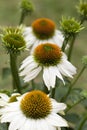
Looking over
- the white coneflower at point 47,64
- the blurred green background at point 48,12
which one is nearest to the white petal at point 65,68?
the white coneflower at point 47,64

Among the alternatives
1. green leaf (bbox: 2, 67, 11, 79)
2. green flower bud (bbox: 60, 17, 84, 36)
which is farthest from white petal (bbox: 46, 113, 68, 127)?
green leaf (bbox: 2, 67, 11, 79)

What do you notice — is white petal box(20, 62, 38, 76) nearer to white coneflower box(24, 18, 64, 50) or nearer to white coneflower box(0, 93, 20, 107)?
white coneflower box(0, 93, 20, 107)

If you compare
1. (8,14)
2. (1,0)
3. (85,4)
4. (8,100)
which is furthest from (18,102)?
(1,0)

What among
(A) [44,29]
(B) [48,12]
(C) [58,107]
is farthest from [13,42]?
(B) [48,12]

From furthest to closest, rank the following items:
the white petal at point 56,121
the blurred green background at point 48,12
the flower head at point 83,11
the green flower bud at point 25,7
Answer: the blurred green background at point 48,12, the green flower bud at point 25,7, the flower head at point 83,11, the white petal at point 56,121

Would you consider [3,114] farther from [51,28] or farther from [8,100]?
[51,28]

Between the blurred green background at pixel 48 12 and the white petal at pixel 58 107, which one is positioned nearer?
the white petal at pixel 58 107

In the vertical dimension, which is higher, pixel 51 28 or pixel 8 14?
pixel 51 28

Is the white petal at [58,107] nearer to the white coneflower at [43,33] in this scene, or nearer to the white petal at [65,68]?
the white petal at [65,68]
